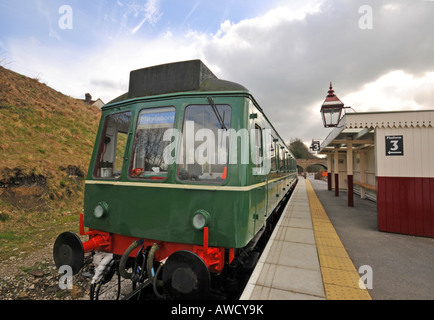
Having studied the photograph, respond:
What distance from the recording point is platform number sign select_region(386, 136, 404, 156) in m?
5.88

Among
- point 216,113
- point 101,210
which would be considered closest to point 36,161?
point 101,210

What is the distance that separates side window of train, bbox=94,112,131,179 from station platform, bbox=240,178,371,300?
2660 mm

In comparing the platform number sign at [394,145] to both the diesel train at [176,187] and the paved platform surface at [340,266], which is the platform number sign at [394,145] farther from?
the diesel train at [176,187]

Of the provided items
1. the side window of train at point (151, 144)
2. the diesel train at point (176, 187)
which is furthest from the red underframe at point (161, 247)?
the side window of train at point (151, 144)

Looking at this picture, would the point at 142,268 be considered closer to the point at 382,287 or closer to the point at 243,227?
the point at 243,227

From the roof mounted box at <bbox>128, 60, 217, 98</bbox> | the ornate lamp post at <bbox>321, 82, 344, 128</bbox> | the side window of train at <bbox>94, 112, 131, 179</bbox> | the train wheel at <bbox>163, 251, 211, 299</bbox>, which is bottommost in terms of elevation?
the train wheel at <bbox>163, 251, 211, 299</bbox>

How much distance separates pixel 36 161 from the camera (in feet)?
35.0

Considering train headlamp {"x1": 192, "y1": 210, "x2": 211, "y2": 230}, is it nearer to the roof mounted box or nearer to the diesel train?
the diesel train

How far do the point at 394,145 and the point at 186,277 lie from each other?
244 inches

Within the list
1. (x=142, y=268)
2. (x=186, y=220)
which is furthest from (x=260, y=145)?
(x=142, y=268)

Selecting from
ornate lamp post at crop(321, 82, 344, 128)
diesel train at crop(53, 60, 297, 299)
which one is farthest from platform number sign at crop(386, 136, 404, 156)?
diesel train at crop(53, 60, 297, 299)

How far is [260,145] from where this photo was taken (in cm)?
381

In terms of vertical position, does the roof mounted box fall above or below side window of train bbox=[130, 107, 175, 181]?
above
